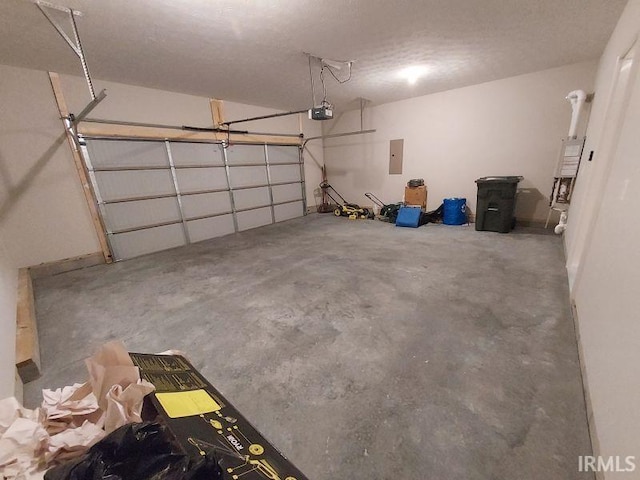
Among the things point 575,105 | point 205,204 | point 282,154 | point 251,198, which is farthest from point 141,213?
point 575,105

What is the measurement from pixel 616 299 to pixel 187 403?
1923 mm

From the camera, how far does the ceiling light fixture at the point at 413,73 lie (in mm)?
3945

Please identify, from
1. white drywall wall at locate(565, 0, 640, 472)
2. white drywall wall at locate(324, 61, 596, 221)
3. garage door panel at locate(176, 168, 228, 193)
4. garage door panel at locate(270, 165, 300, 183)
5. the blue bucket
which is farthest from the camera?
garage door panel at locate(270, 165, 300, 183)

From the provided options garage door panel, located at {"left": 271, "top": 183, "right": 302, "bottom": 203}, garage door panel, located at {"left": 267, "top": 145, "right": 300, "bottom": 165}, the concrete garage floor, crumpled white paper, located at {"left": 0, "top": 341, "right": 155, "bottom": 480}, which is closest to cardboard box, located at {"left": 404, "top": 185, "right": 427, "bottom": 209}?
the concrete garage floor

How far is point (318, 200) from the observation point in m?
7.79

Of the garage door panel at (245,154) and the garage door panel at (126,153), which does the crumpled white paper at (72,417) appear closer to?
the garage door panel at (126,153)

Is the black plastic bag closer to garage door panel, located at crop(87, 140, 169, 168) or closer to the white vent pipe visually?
garage door panel, located at crop(87, 140, 169, 168)

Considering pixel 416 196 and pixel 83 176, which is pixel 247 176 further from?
pixel 416 196

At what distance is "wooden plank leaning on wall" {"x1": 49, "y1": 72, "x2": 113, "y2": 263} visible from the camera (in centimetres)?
351

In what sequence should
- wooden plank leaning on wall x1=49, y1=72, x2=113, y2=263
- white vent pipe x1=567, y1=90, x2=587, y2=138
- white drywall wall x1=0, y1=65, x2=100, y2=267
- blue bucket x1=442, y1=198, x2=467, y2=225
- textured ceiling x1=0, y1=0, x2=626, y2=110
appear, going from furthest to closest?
blue bucket x1=442, y1=198, x2=467, y2=225
white vent pipe x1=567, y1=90, x2=587, y2=138
wooden plank leaning on wall x1=49, y1=72, x2=113, y2=263
white drywall wall x1=0, y1=65, x2=100, y2=267
textured ceiling x1=0, y1=0, x2=626, y2=110

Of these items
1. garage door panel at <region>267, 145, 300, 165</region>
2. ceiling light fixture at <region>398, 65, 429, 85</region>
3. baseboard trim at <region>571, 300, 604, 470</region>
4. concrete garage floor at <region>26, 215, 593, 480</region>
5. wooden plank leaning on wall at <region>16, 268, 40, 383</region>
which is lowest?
concrete garage floor at <region>26, 215, 593, 480</region>

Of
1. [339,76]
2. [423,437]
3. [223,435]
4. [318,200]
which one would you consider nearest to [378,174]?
[318,200]

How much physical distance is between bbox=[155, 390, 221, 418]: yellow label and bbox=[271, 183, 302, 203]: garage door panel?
5.87 meters

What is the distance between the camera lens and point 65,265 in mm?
3742
